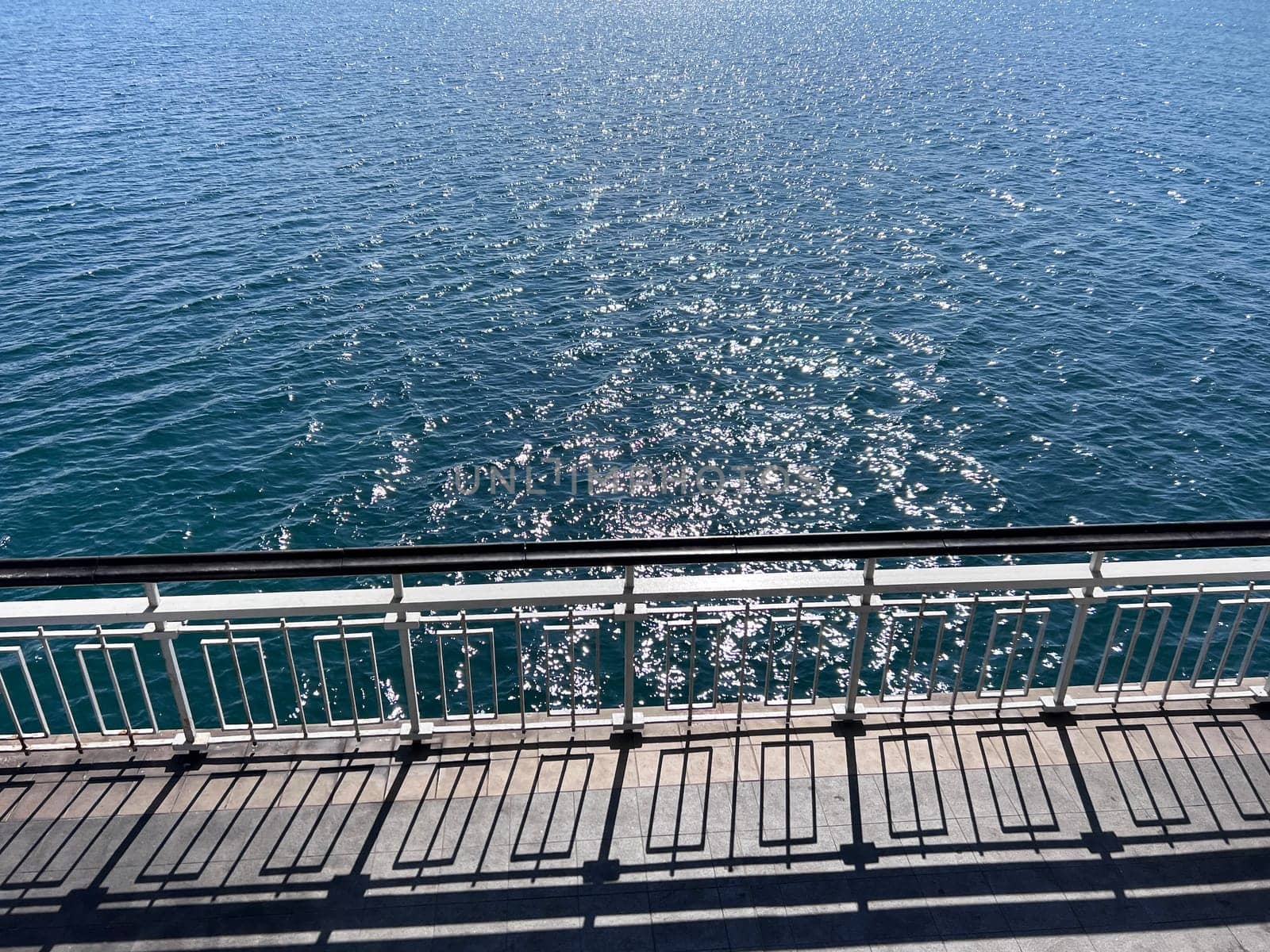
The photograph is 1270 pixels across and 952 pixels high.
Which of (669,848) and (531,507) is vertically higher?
(669,848)

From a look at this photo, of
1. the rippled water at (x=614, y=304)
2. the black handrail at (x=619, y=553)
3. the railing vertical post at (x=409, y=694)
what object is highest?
the black handrail at (x=619, y=553)

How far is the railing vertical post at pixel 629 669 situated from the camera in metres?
6.27

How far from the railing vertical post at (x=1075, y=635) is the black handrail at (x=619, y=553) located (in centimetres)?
43

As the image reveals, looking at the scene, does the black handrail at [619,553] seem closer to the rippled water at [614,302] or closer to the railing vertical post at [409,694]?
the railing vertical post at [409,694]

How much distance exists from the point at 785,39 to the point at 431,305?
61701 millimetres

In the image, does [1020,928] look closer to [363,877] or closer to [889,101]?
[363,877]

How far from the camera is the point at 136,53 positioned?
66875mm

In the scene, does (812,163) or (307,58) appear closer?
(812,163)

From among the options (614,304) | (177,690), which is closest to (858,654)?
(177,690)

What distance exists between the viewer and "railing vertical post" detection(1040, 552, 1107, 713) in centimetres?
643

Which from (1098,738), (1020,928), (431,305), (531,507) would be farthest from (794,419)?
(1020,928)

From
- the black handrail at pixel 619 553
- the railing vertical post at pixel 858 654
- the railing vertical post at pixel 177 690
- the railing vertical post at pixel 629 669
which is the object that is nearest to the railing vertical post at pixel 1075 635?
the black handrail at pixel 619 553

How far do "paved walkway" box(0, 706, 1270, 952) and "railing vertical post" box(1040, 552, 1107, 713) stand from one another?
0.17m

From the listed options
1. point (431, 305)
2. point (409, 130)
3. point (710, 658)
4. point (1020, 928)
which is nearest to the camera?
point (1020, 928)
